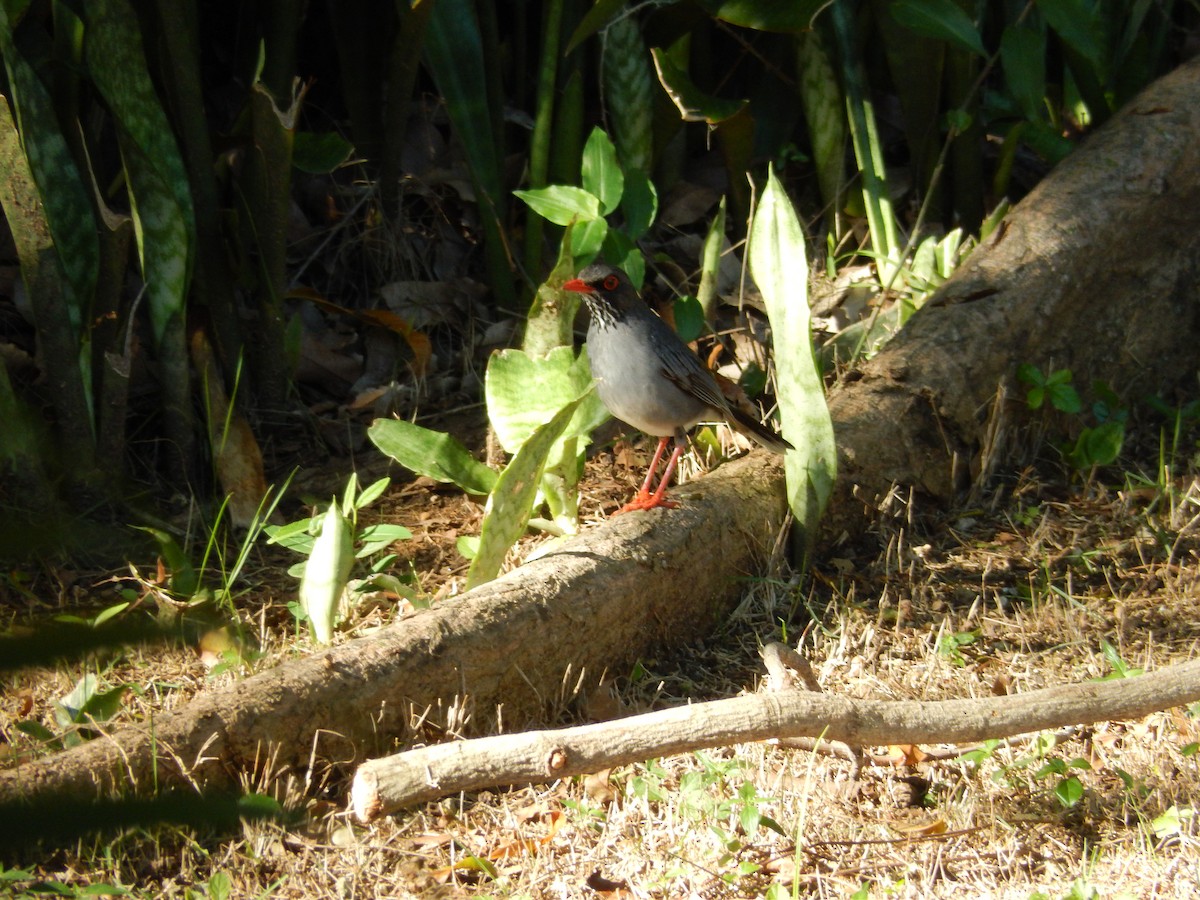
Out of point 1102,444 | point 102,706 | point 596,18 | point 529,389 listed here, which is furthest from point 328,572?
point 1102,444

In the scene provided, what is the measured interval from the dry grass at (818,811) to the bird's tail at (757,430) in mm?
539

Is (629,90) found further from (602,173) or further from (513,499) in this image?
(513,499)

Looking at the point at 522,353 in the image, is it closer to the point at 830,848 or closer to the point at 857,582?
the point at 857,582

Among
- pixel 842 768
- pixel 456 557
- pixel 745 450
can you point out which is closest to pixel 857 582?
pixel 745 450

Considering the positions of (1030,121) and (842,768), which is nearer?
(842,768)

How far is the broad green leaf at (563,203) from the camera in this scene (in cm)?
421

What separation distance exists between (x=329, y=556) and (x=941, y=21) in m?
2.96

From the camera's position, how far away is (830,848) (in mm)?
2617

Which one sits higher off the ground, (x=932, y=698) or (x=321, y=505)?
(x=321, y=505)

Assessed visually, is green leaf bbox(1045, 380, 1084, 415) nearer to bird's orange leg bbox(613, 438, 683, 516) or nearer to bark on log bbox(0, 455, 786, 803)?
bark on log bbox(0, 455, 786, 803)

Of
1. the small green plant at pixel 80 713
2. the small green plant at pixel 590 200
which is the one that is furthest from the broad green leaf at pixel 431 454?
the small green plant at pixel 80 713

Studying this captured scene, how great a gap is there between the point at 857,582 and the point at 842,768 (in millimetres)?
1037

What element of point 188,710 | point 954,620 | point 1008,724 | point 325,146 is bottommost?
point 954,620

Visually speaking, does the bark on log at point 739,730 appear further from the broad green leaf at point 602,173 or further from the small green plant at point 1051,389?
the broad green leaf at point 602,173
